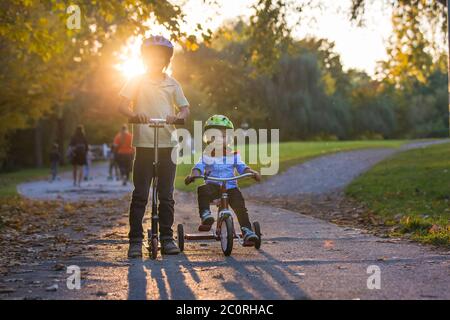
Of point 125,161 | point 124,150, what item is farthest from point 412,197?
→ point 125,161

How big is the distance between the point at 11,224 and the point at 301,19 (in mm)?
8790

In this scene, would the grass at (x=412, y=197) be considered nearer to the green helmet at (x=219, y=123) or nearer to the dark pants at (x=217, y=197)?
the dark pants at (x=217, y=197)

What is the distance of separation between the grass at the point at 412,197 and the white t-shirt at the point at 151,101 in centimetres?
322

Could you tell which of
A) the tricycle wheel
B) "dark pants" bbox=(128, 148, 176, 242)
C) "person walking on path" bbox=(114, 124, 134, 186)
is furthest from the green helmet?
"person walking on path" bbox=(114, 124, 134, 186)

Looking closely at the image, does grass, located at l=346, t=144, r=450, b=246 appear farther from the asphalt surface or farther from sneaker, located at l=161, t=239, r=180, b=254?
sneaker, located at l=161, t=239, r=180, b=254

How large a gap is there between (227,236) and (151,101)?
5.38 feet

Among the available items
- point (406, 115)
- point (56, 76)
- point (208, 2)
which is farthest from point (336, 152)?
point (406, 115)

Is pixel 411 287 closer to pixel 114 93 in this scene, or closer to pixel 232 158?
pixel 232 158

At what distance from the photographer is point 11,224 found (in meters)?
11.7

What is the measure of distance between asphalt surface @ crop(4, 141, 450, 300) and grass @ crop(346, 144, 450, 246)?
0.66 m

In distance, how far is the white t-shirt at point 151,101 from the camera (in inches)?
310

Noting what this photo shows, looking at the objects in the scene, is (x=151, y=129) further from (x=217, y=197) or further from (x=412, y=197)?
(x=412, y=197)


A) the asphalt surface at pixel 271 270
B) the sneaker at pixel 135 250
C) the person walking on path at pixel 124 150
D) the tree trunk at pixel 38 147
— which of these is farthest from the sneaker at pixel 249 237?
the tree trunk at pixel 38 147
